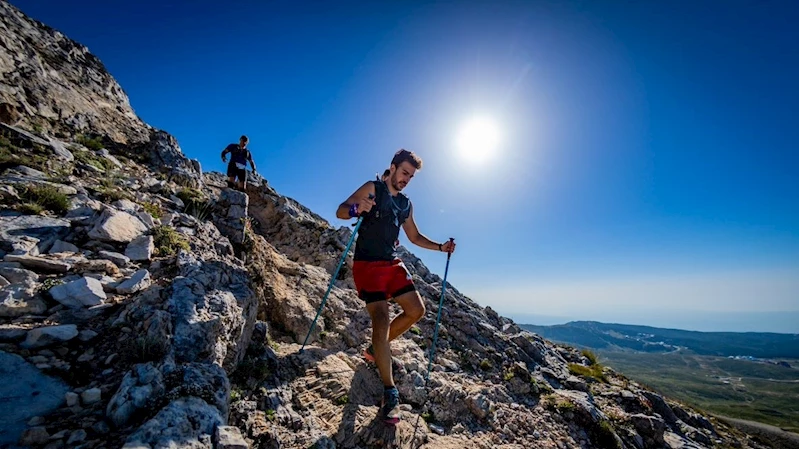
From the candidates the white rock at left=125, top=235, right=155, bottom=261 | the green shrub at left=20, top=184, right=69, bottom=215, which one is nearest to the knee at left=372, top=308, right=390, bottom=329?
the white rock at left=125, top=235, right=155, bottom=261

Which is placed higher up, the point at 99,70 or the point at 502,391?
the point at 99,70

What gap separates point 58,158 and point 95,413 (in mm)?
7896

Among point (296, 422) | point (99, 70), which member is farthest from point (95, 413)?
point (99, 70)

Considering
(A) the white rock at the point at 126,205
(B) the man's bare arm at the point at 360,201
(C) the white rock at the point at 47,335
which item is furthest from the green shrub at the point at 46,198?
(B) the man's bare arm at the point at 360,201

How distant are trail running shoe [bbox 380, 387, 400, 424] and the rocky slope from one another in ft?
0.59

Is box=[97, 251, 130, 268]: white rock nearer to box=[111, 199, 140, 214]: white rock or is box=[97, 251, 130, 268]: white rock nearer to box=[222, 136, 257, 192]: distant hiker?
box=[111, 199, 140, 214]: white rock

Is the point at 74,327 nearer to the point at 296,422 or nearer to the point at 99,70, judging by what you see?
the point at 296,422

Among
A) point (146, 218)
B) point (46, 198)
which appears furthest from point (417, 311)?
point (46, 198)

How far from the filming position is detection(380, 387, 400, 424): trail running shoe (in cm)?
467

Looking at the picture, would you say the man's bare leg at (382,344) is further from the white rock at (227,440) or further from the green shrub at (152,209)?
the green shrub at (152,209)

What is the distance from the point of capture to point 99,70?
20469 mm

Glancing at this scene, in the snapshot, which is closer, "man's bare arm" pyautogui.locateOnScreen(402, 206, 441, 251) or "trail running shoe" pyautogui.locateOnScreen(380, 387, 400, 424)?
"trail running shoe" pyautogui.locateOnScreen(380, 387, 400, 424)

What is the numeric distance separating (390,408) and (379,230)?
2831 millimetres

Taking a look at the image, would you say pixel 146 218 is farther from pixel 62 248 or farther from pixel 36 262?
pixel 36 262
